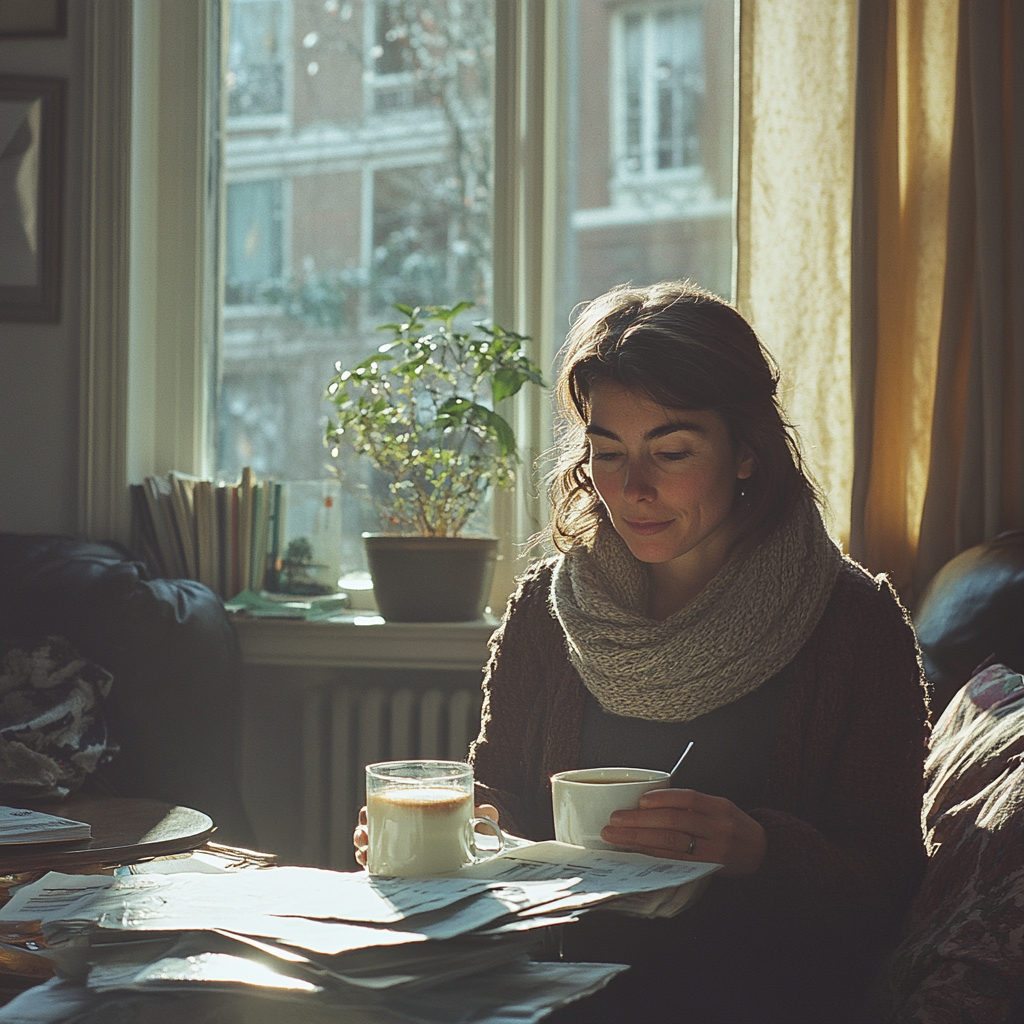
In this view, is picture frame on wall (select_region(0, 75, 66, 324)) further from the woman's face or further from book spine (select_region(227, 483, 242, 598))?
the woman's face

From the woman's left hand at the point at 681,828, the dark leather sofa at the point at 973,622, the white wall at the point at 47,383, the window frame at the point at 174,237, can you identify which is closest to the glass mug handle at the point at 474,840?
the woman's left hand at the point at 681,828

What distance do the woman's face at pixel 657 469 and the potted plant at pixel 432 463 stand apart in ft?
2.99

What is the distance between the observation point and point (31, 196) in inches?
99.9

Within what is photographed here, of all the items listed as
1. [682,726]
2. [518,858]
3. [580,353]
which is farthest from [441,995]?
[580,353]

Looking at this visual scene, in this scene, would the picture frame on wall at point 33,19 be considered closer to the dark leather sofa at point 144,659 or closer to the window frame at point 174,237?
the window frame at point 174,237

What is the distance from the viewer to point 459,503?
94.3 inches

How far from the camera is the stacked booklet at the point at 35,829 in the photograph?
1304 mm

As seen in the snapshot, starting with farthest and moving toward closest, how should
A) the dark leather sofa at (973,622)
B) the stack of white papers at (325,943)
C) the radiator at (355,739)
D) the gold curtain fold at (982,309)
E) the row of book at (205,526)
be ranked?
the row of book at (205,526)
the radiator at (355,739)
the gold curtain fold at (982,309)
the dark leather sofa at (973,622)
the stack of white papers at (325,943)

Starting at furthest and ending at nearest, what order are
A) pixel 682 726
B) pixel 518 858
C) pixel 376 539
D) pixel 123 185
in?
pixel 123 185 < pixel 376 539 < pixel 682 726 < pixel 518 858

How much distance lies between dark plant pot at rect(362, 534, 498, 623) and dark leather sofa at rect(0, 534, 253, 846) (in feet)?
1.18

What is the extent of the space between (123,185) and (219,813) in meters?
1.37

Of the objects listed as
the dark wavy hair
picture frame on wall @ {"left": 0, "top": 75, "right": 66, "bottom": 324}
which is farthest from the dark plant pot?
picture frame on wall @ {"left": 0, "top": 75, "right": 66, "bottom": 324}

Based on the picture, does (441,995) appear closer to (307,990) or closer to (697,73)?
(307,990)

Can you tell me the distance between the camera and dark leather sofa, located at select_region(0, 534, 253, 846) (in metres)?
2.09
